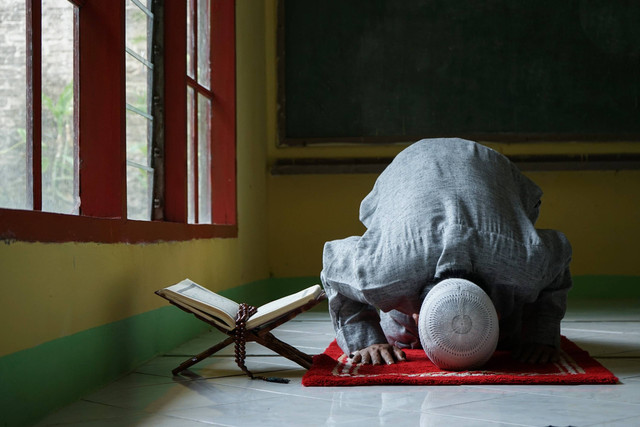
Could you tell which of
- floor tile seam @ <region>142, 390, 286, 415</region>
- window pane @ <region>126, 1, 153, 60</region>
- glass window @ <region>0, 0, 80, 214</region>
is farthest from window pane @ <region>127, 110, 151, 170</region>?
floor tile seam @ <region>142, 390, 286, 415</region>

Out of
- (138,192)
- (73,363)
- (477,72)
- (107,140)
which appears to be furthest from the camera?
(477,72)

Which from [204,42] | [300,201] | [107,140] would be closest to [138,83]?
[107,140]

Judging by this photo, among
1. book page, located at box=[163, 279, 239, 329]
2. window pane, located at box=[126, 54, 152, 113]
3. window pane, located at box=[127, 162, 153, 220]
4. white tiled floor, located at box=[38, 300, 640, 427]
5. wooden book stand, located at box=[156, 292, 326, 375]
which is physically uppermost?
window pane, located at box=[126, 54, 152, 113]

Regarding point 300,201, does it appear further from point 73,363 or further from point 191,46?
point 73,363

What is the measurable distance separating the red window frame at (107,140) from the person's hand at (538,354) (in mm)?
1552

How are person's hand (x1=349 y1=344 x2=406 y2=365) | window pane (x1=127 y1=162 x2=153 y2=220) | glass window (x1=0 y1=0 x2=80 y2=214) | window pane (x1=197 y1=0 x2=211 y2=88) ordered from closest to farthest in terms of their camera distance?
glass window (x1=0 y1=0 x2=80 y2=214) < person's hand (x1=349 y1=344 x2=406 y2=365) < window pane (x1=127 y1=162 x2=153 y2=220) < window pane (x1=197 y1=0 x2=211 y2=88)

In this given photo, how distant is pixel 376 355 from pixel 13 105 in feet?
5.04

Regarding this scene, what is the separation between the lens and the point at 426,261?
2.88 m

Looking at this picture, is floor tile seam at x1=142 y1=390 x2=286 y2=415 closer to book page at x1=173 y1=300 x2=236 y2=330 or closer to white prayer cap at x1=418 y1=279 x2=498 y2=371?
book page at x1=173 y1=300 x2=236 y2=330

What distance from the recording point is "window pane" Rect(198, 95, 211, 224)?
507cm

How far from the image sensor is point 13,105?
2.54 meters

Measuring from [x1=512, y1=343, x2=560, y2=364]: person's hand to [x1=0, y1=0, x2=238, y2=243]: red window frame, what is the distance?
155 cm

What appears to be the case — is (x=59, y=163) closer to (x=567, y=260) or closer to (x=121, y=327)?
(x=121, y=327)

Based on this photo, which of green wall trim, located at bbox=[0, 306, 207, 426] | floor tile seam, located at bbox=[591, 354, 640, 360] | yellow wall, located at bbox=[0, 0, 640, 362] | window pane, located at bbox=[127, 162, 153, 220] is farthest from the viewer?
yellow wall, located at bbox=[0, 0, 640, 362]
